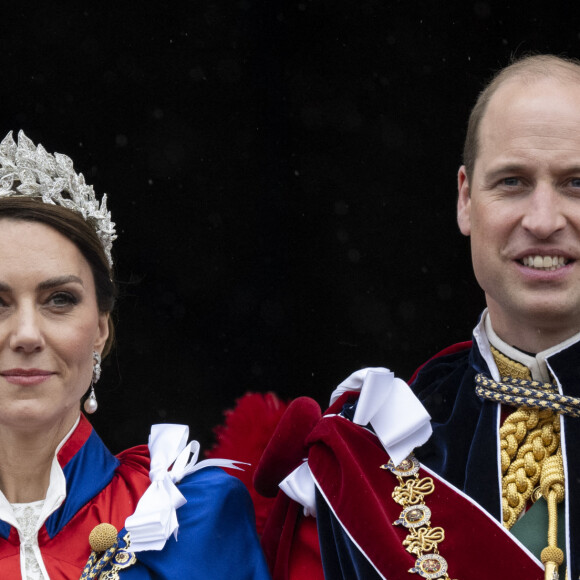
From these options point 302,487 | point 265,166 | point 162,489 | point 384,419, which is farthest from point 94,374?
point 265,166

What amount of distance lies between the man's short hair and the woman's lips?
0.96m

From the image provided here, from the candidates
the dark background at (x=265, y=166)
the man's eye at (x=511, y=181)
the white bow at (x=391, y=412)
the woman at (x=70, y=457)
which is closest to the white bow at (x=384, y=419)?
the white bow at (x=391, y=412)

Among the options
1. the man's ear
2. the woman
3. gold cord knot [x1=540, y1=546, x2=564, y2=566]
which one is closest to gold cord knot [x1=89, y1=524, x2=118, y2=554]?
the woman

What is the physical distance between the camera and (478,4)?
12.4ft

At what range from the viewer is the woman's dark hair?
103 inches

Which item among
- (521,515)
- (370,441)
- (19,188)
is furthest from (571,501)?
(19,188)

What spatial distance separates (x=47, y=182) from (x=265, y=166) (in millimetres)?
1385

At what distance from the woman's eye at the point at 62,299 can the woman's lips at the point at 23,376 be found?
152 millimetres

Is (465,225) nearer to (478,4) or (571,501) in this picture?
(571,501)

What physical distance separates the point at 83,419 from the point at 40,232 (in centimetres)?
43

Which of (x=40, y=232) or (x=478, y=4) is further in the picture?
(x=478, y=4)

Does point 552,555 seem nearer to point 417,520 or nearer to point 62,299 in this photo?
point 417,520

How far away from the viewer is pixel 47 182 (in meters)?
2.70

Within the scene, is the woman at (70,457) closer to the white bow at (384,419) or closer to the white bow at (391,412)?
the white bow at (384,419)
